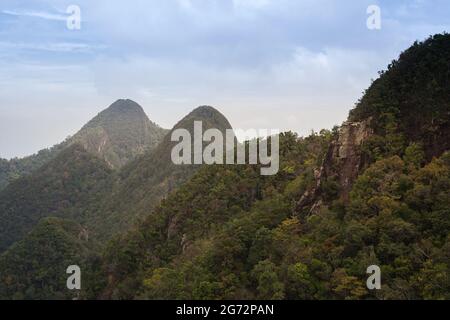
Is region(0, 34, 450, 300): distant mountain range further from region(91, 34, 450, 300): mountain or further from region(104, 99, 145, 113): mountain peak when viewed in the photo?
region(104, 99, 145, 113): mountain peak

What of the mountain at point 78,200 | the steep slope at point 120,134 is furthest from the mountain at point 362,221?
the steep slope at point 120,134

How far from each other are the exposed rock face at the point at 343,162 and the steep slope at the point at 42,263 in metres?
30.0

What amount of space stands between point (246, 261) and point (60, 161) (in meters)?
106

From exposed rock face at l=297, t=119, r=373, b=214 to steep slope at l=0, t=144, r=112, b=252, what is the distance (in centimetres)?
7613

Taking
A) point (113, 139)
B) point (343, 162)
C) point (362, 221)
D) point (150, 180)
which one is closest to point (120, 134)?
point (113, 139)

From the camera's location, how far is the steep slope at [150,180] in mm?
80500

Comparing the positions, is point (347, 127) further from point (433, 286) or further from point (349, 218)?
point (433, 286)

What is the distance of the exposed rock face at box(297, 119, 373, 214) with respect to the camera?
26.2m

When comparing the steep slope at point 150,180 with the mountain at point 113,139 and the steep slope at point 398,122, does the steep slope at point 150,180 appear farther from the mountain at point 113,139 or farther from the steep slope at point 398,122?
the steep slope at point 398,122

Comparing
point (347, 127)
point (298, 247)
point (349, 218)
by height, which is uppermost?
point (347, 127)

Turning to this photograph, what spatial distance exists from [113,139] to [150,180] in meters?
79.8

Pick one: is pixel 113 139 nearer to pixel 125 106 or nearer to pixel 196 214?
pixel 125 106

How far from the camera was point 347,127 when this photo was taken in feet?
89.7
